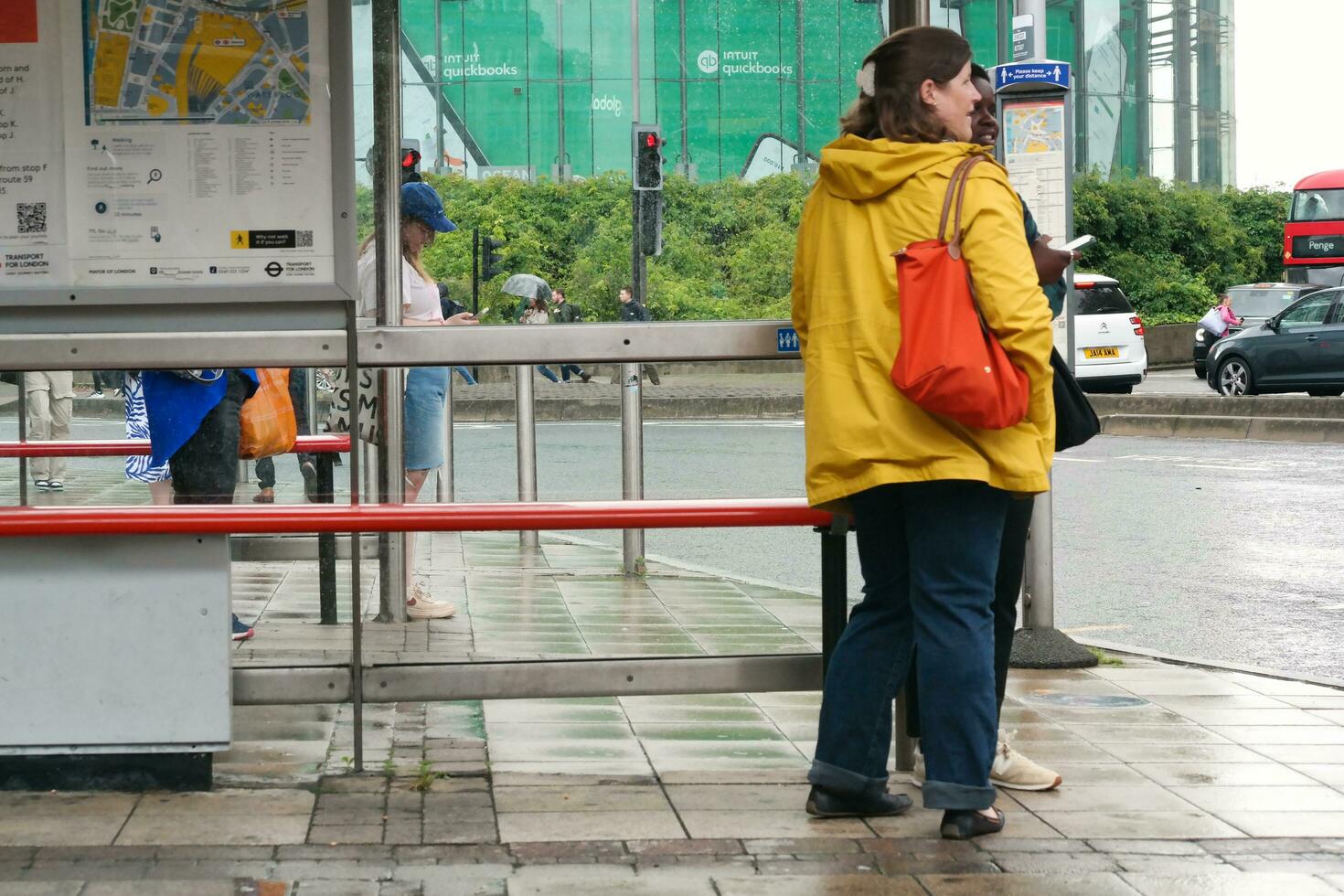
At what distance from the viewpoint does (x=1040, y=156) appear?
679 cm

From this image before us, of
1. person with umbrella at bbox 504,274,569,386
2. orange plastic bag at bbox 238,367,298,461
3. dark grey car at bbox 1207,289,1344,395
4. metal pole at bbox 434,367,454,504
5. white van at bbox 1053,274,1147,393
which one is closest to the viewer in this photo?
person with umbrella at bbox 504,274,569,386

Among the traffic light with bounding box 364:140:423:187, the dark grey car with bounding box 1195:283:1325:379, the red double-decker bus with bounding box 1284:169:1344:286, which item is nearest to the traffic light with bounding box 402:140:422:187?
the traffic light with bounding box 364:140:423:187

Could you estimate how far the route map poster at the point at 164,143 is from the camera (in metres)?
4.64

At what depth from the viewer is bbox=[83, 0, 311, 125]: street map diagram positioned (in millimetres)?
4645

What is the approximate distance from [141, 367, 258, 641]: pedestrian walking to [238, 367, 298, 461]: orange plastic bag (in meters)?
0.08

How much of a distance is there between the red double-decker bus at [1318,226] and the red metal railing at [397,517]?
135 ft

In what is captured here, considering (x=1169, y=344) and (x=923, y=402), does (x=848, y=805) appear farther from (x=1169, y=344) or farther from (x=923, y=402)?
(x=1169, y=344)

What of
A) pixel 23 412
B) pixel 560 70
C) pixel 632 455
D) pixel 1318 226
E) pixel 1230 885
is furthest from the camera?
pixel 1318 226

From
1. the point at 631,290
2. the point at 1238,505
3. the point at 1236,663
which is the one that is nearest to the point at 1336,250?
the point at 1238,505

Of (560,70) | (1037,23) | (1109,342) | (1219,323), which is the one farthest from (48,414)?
(1219,323)

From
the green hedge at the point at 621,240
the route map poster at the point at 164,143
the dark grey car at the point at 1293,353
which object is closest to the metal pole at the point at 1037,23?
the green hedge at the point at 621,240

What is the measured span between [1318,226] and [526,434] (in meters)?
40.9

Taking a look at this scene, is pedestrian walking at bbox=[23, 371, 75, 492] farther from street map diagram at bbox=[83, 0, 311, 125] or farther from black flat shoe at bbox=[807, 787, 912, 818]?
black flat shoe at bbox=[807, 787, 912, 818]

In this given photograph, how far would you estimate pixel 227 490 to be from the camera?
5.07m
